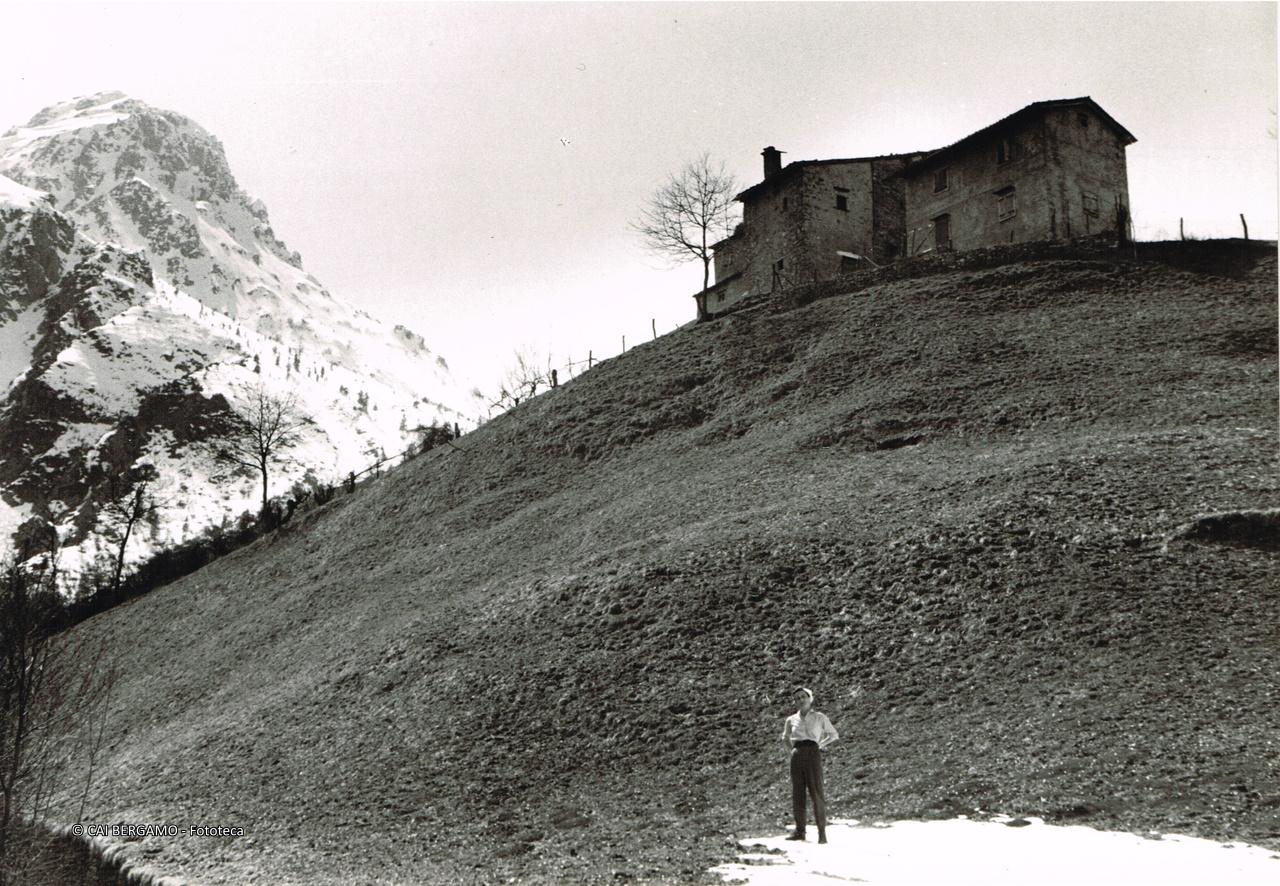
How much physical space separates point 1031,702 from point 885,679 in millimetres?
2676

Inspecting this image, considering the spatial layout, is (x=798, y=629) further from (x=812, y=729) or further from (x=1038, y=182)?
(x=1038, y=182)

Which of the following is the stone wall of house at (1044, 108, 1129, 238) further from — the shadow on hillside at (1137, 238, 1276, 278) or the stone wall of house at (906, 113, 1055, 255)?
the shadow on hillside at (1137, 238, 1276, 278)

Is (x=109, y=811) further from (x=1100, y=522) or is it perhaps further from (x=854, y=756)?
(x=1100, y=522)

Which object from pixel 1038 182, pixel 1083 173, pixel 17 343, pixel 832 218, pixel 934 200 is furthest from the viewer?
pixel 17 343

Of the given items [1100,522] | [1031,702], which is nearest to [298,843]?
[1031,702]

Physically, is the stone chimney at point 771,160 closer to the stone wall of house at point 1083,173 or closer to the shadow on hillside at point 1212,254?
the stone wall of house at point 1083,173

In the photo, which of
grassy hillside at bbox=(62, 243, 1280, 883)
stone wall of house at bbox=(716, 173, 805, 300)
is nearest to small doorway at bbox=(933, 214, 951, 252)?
stone wall of house at bbox=(716, 173, 805, 300)

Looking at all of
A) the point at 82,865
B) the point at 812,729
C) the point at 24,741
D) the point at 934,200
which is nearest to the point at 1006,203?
the point at 934,200

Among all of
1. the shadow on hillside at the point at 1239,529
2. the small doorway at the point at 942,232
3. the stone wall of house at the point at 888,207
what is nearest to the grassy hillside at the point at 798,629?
the shadow on hillside at the point at 1239,529

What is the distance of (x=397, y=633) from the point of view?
25547 mm

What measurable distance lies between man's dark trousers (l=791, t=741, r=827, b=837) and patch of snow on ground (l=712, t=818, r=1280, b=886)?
0.30m

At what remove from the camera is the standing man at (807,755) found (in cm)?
1130

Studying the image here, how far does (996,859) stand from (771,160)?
163ft

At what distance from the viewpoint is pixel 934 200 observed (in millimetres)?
49531
